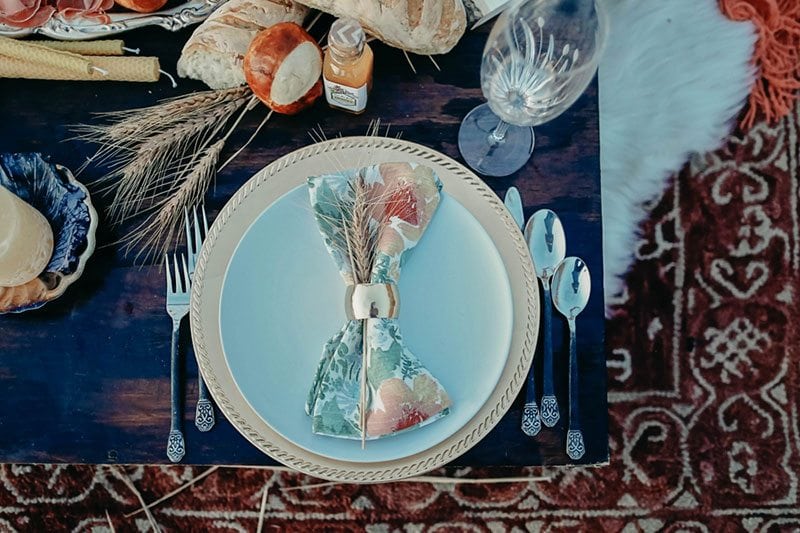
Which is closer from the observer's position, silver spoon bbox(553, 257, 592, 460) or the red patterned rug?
silver spoon bbox(553, 257, 592, 460)

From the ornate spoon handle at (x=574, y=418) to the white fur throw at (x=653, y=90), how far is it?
34 cm

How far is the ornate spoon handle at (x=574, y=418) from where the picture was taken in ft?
2.27

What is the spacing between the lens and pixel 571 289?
69 cm

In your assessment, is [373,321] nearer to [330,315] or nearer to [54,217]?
[330,315]

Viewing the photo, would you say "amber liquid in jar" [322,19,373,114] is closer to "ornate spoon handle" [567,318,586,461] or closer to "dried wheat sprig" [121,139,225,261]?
"dried wheat sprig" [121,139,225,261]

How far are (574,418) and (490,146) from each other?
0.94 feet

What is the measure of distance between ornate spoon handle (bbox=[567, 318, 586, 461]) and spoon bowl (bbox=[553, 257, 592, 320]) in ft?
0.04

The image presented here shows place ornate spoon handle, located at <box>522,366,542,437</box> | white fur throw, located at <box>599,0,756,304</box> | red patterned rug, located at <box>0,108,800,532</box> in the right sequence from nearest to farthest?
ornate spoon handle, located at <box>522,366,542,437</box> → white fur throw, located at <box>599,0,756,304</box> → red patterned rug, located at <box>0,108,800,532</box>

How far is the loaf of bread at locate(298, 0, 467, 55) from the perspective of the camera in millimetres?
658

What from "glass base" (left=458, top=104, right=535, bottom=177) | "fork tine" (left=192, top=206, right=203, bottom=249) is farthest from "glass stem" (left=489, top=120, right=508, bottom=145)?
"fork tine" (left=192, top=206, right=203, bottom=249)

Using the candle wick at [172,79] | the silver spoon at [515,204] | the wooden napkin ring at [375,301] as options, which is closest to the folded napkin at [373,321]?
the wooden napkin ring at [375,301]

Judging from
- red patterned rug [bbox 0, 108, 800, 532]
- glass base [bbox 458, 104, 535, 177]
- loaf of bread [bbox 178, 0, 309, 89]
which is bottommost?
red patterned rug [bbox 0, 108, 800, 532]

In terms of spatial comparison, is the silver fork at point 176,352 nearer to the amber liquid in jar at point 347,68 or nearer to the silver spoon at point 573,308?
the amber liquid in jar at point 347,68

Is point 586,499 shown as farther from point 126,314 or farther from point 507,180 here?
point 126,314
